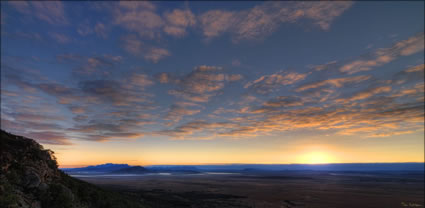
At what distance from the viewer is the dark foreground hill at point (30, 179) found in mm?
10461

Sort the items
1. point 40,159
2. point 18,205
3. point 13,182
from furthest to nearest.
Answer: point 40,159 → point 13,182 → point 18,205

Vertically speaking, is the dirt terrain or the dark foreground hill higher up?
the dark foreground hill

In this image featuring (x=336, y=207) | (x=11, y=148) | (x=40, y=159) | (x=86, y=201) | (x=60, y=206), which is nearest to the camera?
(x=60, y=206)

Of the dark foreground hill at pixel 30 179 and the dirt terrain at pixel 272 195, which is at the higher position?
the dark foreground hill at pixel 30 179

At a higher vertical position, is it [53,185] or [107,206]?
[53,185]

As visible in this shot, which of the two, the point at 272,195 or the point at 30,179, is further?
the point at 272,195

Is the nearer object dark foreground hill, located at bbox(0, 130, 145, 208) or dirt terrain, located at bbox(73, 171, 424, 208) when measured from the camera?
dark foreground hill, located at bbox(0, 130, 145, 208)

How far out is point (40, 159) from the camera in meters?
14.6

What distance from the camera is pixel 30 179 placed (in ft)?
39.4

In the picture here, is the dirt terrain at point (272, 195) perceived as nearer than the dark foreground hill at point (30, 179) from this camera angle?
No

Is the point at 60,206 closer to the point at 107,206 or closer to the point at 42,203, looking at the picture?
the point at 42,203

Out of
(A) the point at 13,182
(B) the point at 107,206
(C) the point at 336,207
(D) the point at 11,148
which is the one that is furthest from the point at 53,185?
(C) the point at 336,207

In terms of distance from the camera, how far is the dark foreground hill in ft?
34.3

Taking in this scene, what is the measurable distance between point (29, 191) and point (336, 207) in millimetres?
42449
